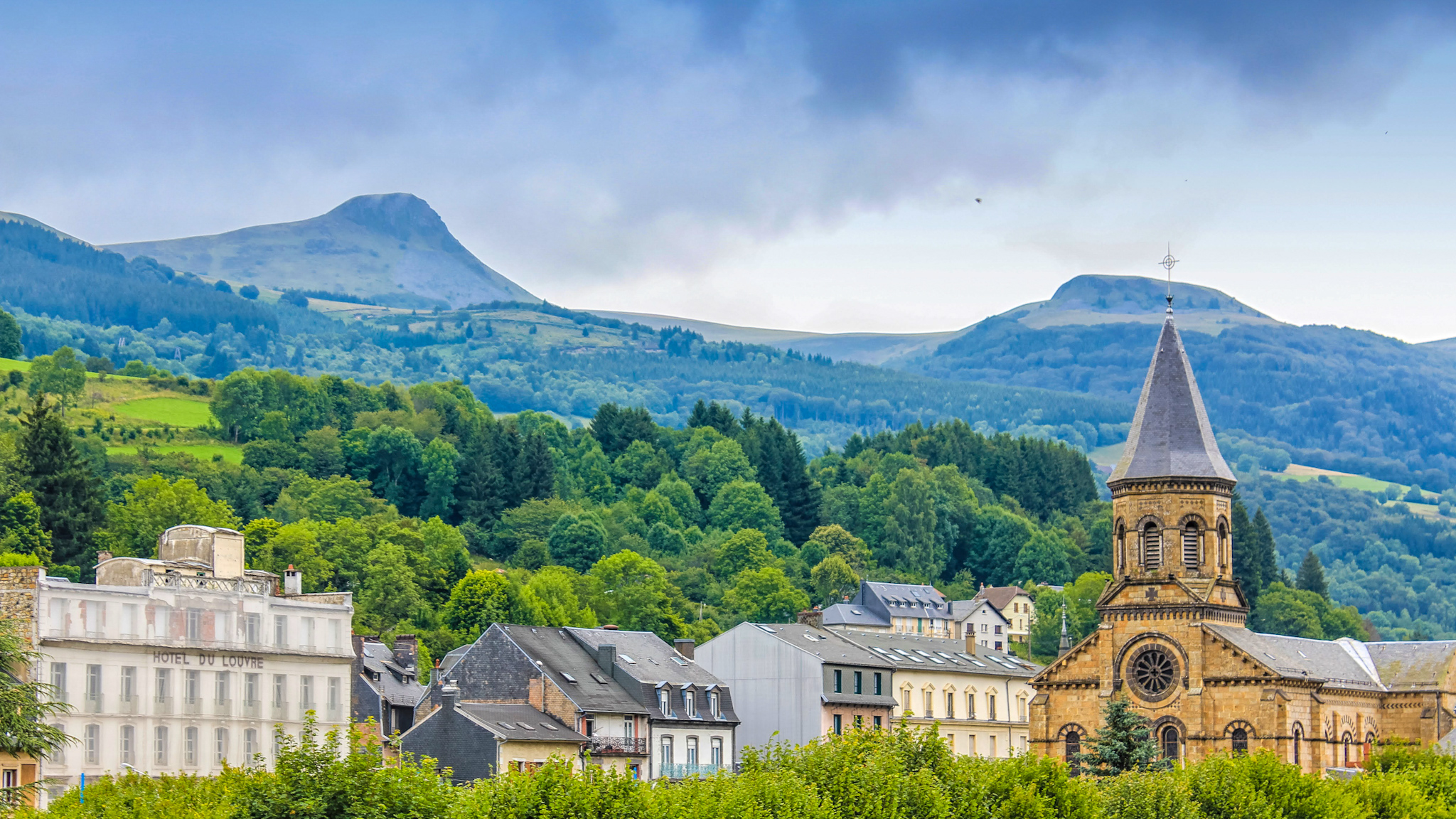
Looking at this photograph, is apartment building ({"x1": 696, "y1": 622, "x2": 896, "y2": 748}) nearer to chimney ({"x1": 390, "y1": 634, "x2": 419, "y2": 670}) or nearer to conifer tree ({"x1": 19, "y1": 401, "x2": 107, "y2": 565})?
chimney ({"x1": 390, "y1": 634, "x2": 419, "y2": 670})

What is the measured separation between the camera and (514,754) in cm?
8044

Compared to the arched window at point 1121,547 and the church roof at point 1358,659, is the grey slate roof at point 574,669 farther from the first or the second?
the church roof at point 1358,659

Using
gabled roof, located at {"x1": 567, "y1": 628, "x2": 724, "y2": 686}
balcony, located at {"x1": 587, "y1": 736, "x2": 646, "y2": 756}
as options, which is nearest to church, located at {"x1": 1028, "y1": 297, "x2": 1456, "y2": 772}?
gabled roof, located at {"x1": 567, "y1": 628, "x2": 724, "y2": 686}

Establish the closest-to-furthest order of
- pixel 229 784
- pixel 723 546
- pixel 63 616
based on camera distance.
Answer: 1. pixel 229 784
2. pixel 63 616
3. pixel 723 546

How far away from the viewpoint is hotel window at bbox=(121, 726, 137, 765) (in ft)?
238

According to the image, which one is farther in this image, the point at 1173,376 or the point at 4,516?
the point at 4,516

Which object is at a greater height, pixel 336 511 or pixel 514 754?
pixel 336 511

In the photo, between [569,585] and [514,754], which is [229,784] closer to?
[514,754]

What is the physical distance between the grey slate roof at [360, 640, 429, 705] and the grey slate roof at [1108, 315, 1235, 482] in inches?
1322

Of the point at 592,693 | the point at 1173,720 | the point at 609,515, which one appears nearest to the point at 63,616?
the point at 592,693

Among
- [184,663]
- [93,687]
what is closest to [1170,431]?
[184,663]

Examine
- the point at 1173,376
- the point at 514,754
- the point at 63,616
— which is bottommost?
the point at 514,754

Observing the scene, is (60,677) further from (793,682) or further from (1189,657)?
(1189,657)

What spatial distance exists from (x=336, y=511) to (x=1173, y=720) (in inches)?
3645
